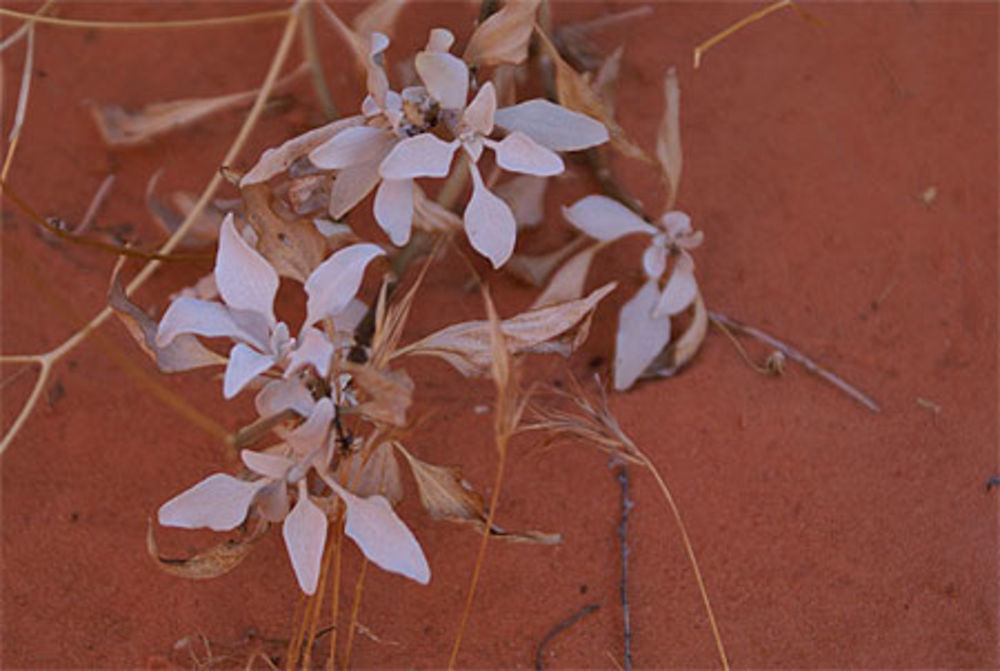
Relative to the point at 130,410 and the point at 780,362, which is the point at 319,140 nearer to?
the point at 130,410

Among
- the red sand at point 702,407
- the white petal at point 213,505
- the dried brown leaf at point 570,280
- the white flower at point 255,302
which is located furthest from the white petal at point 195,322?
the dried brown leaf at point 570,280

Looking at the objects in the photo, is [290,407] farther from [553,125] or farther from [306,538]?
[553,125]

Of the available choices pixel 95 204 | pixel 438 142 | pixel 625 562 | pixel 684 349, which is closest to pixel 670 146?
pixel 684 349

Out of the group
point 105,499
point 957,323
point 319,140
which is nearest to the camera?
point 319,140

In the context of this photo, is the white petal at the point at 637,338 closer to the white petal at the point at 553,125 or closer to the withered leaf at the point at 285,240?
the white petal at the point at 553,125

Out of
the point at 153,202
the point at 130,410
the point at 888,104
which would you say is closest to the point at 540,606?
the point at 130,410
